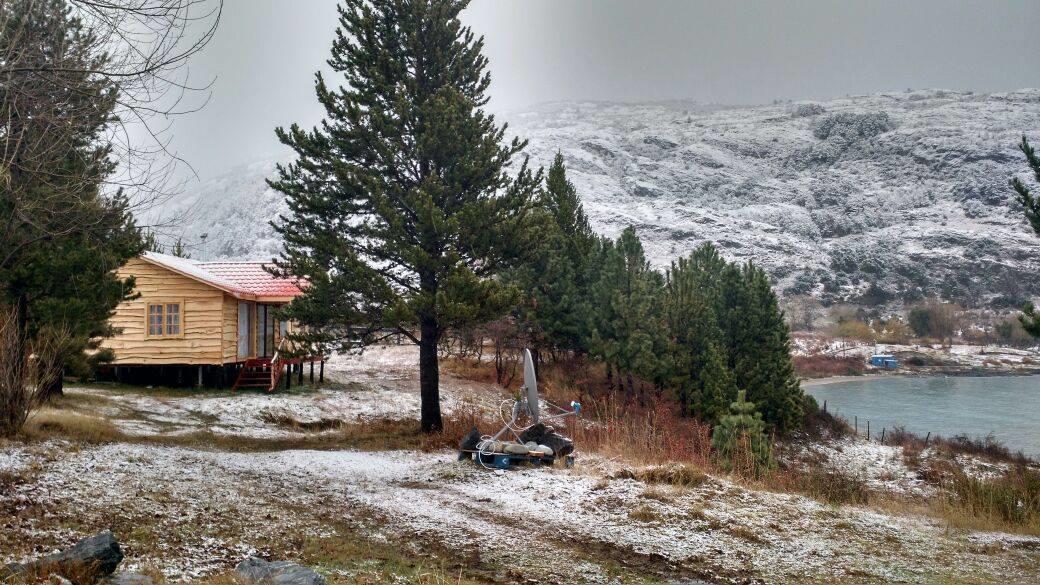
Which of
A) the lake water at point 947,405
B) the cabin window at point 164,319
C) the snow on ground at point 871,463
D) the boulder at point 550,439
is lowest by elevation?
the lake water at point 947,405

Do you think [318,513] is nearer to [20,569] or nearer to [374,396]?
[20,569]

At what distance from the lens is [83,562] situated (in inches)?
200

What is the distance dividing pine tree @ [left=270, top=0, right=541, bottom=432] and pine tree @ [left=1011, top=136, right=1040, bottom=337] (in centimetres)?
963

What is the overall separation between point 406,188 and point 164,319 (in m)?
12.7

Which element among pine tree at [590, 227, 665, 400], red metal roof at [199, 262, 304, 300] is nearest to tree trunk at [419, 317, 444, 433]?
red metal roof at [199, 262, 304, 300]

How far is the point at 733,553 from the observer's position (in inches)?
273

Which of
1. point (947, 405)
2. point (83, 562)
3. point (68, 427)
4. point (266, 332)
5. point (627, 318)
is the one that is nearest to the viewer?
point (83, 562)

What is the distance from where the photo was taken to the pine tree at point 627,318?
2930cm

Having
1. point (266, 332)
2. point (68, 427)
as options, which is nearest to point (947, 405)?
point (266, 332)

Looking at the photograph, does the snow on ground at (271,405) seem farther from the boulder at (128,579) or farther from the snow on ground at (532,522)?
the boulder at (128,579)

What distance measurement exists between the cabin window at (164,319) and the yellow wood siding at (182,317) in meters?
0.17

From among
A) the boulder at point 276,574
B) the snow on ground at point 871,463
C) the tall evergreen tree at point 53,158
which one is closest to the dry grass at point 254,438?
the tall evergreen tree at point 53,158

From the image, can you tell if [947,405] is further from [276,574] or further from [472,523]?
[276,574]

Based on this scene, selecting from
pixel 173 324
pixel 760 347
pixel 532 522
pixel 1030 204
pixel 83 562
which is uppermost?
pixel 1030 204
